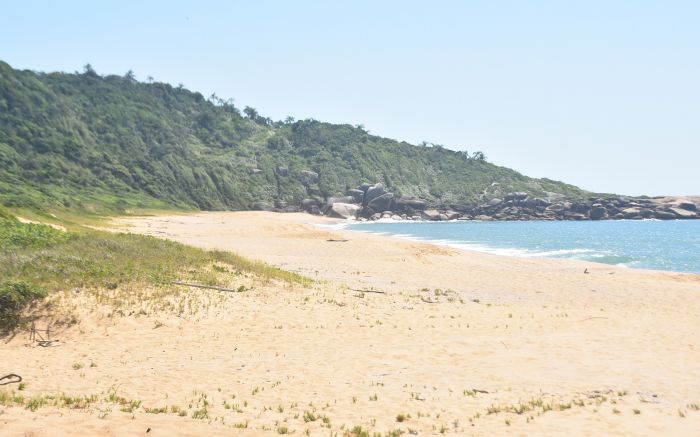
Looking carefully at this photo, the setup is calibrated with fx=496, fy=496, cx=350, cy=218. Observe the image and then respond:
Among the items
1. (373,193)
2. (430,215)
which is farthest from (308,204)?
(430,215)

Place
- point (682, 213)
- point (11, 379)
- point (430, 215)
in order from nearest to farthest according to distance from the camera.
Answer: point (11, 379) → point (430, 215) → point (682, 213)

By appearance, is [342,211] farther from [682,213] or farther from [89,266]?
[89,266]

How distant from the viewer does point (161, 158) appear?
136m

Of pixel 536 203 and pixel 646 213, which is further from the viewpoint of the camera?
pixel 536 203

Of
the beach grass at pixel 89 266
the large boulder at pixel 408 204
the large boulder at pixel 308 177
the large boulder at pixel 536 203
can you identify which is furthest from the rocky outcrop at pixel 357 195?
the beach grass at pixel 89 266

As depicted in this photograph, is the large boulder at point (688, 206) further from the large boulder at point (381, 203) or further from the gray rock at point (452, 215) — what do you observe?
the large boulder at point (381, 203)

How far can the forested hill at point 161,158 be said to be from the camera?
102m

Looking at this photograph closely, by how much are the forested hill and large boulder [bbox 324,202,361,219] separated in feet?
39.1

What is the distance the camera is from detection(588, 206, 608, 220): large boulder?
152 metres

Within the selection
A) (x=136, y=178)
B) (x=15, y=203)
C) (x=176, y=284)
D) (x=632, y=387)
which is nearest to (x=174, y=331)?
(x=176, y=284)

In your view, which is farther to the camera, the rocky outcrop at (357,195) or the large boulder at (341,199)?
the rocky outcrop at (357,195)

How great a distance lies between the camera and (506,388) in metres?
12.2

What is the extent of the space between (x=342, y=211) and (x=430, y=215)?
25.9m

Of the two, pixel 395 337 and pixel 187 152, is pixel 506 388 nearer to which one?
pixel 395 337
